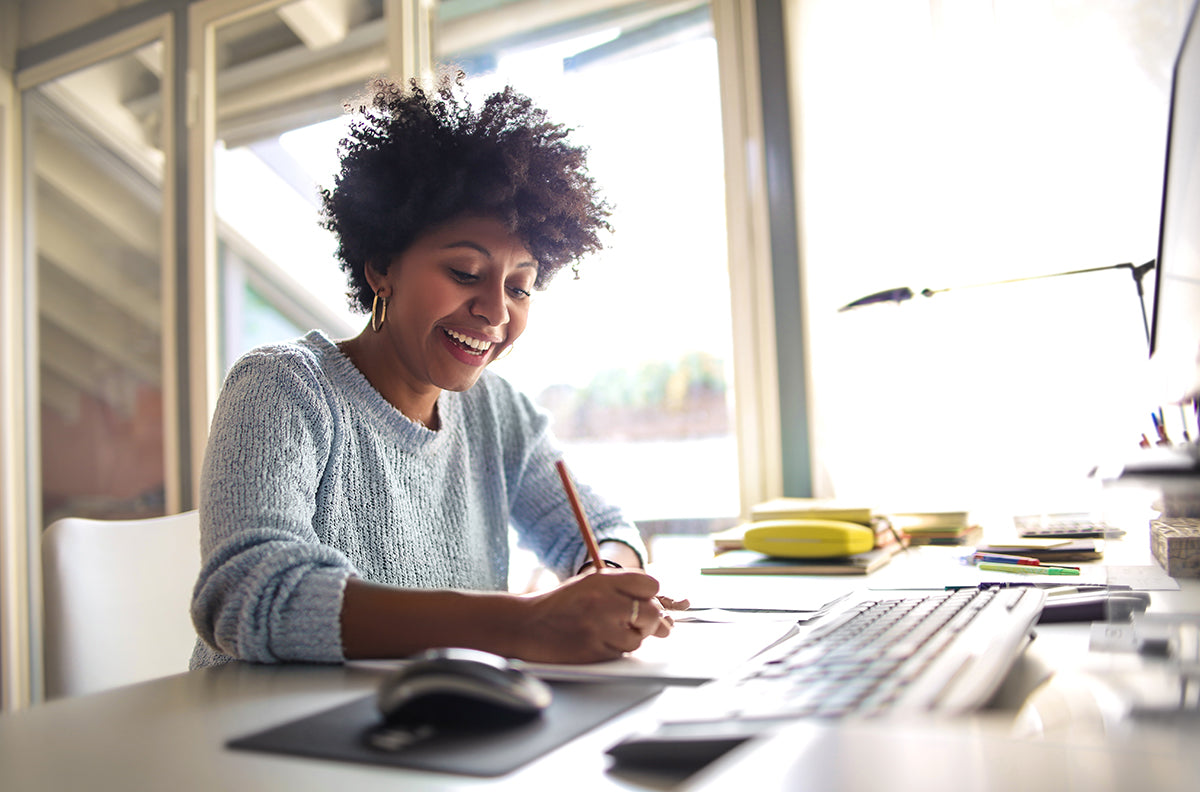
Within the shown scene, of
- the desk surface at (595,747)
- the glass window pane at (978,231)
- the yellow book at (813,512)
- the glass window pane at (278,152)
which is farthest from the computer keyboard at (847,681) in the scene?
the glass window pane at (278,152)

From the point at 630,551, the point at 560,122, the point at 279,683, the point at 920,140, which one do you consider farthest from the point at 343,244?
the point at 920,140

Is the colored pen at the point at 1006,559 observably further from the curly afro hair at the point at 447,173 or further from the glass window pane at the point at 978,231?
the curly afro hair at the point at 447,173

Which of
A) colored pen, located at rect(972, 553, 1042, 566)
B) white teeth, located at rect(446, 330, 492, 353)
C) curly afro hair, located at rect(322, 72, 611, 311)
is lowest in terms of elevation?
colored pen, located at rect(972, 553, 1042, 566)

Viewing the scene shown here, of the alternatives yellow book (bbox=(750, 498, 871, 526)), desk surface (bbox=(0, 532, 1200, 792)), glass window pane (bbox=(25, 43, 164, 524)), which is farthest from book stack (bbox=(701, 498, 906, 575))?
glass window pane (bbox=(25, 43, 164, 524))

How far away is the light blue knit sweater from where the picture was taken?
0.87 metres

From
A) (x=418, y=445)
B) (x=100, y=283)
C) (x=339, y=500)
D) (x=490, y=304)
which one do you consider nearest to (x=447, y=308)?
(x=490, y=304)

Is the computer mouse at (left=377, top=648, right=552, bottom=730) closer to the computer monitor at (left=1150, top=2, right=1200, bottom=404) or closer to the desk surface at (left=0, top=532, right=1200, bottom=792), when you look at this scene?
the desk surface at (left=0, top=532, right=1200, bottom=792)

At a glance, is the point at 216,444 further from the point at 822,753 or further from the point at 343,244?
the point at 822,753

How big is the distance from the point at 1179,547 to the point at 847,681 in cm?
A: 72

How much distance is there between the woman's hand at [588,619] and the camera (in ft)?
2.67

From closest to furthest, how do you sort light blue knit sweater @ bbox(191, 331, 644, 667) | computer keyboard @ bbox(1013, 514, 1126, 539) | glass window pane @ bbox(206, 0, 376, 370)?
light blue knit sweater @ bbox(191, 331, 644, 667) → computer keyboard @ bbox(1013, 514, 1126, 539) → glass window pane @ bbox(206, 0, 376, 370)

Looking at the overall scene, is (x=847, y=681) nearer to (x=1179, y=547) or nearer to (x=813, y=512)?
(x=1179, y=547)

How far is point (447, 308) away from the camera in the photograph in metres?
1.30

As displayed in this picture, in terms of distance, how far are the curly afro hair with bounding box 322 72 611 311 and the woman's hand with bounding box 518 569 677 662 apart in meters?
0.67
